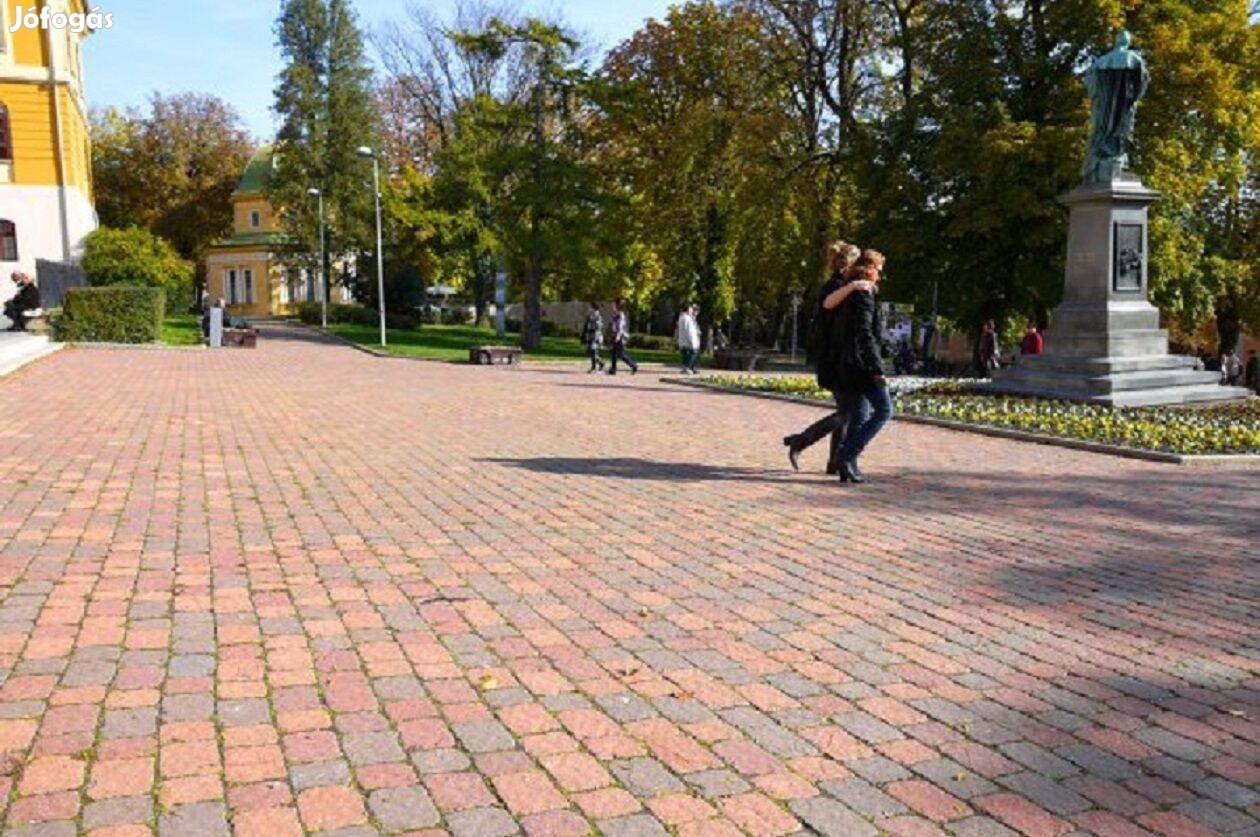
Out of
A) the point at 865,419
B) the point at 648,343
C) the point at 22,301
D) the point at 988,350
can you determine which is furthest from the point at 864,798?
the point at 648,343

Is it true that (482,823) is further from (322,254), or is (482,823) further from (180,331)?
(322,254)

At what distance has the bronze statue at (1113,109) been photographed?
1695 centimetres

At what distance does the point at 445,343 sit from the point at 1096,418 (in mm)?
27694

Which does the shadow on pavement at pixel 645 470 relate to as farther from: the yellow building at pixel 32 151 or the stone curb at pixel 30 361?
the yellow building at pixel 32 151

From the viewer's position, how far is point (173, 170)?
65125mm

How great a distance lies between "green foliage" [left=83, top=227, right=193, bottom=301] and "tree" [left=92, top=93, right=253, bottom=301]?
3147 centimetres

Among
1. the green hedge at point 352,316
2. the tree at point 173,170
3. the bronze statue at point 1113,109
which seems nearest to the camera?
the bronze statue at point 1113,109

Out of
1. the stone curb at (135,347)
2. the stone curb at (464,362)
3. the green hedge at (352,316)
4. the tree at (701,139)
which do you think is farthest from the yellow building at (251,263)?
the stone curb at (135,347)

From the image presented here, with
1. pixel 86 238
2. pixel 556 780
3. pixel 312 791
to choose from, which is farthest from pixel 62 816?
pixel 86 238

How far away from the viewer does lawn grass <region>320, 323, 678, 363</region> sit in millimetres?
32125

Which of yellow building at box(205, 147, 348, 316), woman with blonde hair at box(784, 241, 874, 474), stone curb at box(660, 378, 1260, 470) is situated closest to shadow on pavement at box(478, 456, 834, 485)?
woman with blonde hair at box(784, 241, 874, 474)

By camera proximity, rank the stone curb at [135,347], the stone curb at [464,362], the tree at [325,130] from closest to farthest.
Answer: the stone curb at [135,347], the stone curb at [464,362], the tree at [325,130]

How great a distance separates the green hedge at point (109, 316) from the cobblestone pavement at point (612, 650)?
60.8 feet

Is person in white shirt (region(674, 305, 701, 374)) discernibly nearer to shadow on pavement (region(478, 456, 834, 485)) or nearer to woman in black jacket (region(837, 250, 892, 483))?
shadow on pavement (region(478, 456, 834, 485))
